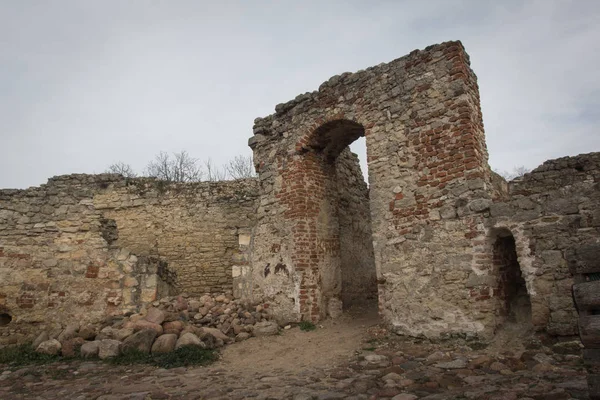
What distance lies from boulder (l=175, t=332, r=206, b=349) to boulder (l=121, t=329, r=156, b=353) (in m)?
0.41

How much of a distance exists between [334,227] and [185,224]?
5715 millimetres

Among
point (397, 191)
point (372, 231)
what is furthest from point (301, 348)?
point (397, 191)

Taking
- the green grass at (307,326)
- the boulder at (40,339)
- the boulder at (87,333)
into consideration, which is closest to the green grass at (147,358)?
the boulder at (40,339)

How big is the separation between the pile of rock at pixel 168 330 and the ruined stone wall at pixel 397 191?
2.11 feet

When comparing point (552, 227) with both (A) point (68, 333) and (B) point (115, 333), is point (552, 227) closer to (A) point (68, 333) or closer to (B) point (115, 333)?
(B) point (115, 333)

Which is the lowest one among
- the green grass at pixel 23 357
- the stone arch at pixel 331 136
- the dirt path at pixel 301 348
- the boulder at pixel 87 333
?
the dirt path at pixel 301 348

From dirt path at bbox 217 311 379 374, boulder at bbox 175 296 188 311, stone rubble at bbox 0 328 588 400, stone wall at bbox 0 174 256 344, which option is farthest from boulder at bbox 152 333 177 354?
stone wall at bbox 0 174 256 344

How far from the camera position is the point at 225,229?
41.7 ft

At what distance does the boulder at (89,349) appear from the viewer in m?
6.44

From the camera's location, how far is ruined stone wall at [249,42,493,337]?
6.00 metres

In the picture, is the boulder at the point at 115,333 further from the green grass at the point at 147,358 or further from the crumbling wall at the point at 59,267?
the crumbling wall at the point at 59,267

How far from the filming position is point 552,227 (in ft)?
17.2

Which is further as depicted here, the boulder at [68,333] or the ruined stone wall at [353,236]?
the ruined stone wall at [353,236]

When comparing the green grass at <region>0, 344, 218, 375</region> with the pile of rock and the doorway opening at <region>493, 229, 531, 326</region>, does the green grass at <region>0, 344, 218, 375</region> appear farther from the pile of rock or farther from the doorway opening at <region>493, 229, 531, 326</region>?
the doorway opening at <region>493, 229, 531, 326</region>
